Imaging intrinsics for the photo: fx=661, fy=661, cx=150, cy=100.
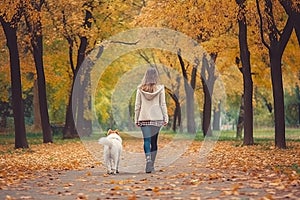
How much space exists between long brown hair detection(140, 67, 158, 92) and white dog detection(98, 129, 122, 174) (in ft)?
4.16

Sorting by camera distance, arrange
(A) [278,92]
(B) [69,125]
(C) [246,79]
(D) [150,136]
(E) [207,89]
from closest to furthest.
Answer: (D) [150,136] → (A) [278,92] → (C) [246,79] → (E) [207,89] → (B) [69,125]

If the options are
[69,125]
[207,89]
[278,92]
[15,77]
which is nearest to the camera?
[278,92]

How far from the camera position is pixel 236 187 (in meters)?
10.9

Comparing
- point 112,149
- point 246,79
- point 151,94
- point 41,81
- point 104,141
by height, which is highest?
point 41,81

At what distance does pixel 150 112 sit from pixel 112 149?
1.26 m

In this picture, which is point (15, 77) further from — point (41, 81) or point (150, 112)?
point (150, 112)

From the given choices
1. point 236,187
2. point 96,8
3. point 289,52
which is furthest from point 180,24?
point 236,187

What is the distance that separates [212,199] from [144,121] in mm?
5472

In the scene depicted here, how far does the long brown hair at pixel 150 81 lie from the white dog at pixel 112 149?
4.16 ft

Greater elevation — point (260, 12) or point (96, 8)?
point (96, 8)

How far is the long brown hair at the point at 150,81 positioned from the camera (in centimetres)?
1513

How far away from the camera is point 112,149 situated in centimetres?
1454

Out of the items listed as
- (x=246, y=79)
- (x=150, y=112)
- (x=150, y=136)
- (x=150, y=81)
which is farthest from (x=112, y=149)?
(x=246, y=79)

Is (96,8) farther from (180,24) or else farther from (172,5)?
(172,5)
